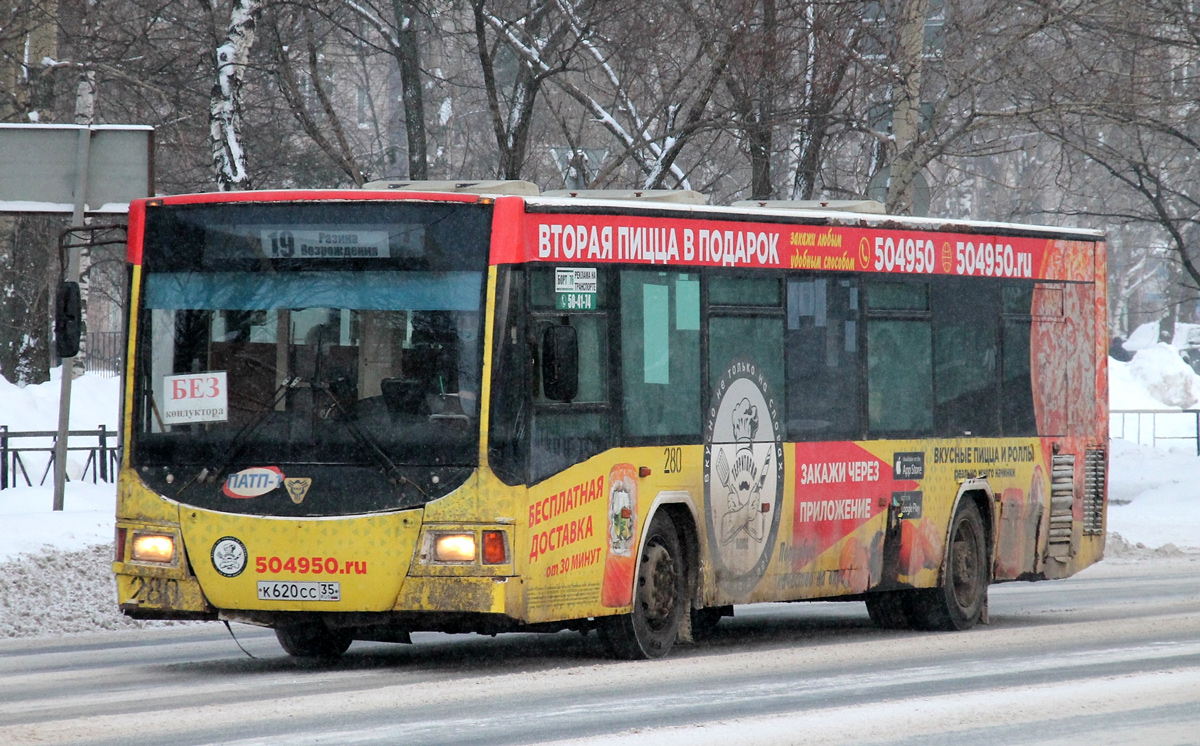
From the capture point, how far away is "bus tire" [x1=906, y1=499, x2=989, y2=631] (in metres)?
14.2

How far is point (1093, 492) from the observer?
1582cm

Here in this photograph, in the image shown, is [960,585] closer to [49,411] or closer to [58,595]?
[58,595]

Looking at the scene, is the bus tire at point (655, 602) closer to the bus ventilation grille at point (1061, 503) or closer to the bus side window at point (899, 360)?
the bus side window at point (899, 360)

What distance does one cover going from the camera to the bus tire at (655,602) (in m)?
11.3

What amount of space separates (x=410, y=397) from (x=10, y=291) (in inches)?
912

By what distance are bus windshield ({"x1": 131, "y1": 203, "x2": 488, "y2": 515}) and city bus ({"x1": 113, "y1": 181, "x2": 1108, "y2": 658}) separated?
1 centimetres

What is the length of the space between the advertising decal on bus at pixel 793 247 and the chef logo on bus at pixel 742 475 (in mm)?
785

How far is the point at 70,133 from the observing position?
16.8m

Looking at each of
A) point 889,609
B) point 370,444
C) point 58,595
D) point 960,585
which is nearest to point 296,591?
point 370,444

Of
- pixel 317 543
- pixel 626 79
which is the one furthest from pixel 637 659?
pixel 626 79

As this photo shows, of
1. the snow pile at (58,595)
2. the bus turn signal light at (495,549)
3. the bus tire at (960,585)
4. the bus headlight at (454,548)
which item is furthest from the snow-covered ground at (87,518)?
the bus tire at (960,585)

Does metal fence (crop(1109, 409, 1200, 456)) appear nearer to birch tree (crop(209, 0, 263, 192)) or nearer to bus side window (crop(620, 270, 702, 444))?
birch tree (crop(209, 0, 263, 192))

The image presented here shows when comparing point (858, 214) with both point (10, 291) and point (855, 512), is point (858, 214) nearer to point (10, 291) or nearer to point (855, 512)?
point (855, 512)

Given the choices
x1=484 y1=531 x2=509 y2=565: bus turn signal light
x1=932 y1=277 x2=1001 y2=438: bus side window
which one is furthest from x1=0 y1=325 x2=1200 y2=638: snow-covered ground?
x1=932 y1=277 x2=1001 y2=438: bus side window
